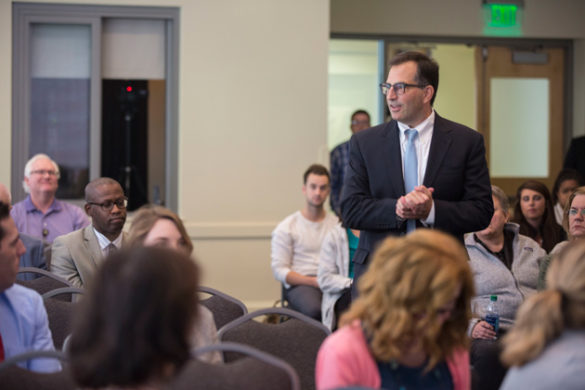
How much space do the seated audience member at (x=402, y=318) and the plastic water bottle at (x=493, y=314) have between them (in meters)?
1.83

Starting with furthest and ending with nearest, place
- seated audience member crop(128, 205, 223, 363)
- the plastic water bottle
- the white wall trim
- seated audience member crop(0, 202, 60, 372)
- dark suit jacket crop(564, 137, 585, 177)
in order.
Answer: dark suit jacket crop(564, 137, 585, 177) → the white wall trim → the plastic water bottle → seated audience member crop(128, 205, 223, 363) → seated audience member crop(0, 202, 60, 372)

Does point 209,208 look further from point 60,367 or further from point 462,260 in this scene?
point 462,260

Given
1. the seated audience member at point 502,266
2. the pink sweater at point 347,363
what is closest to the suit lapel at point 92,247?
the seated audience member at point 502,266

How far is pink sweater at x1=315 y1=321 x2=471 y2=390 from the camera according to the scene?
5.72ft

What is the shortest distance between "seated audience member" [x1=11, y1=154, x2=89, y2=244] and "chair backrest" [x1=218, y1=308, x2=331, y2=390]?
333 cm

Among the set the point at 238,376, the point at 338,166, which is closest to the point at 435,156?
the point at 238,376

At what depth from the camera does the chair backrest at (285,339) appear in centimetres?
233

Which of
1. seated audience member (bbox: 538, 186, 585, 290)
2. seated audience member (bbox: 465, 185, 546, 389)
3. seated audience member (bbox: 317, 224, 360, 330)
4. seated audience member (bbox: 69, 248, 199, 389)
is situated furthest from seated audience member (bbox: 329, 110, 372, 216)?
seated audience member (bbox: 69, 248, 199, 389)

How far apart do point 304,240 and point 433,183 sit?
273 cm

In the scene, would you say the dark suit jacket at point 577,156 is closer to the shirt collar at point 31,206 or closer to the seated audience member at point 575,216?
the seated audience member at point 575,216

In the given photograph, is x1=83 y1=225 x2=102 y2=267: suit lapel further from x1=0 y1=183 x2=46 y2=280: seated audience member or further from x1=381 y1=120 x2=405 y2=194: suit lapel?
x1=381 y1=120 x2=405 y2=194: suit lapel

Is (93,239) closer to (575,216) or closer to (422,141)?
(422,141)

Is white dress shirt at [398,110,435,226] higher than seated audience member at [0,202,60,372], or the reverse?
white dress shirt at [398,110,435,226]

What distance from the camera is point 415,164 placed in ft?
9.39
